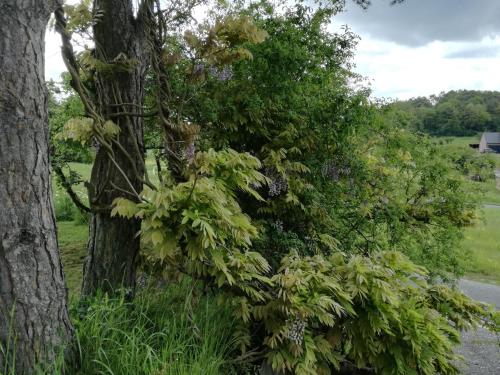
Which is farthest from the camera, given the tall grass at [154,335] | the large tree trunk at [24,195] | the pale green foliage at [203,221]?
the pale green foliage at [203,221]

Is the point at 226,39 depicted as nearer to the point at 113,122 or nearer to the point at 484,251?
the point at 113,122

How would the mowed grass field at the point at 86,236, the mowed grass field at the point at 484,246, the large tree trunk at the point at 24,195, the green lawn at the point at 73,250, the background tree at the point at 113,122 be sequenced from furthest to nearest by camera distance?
the mowed grass field at the point at 484,246
the mowed grass field at the point at 86,236
the green lawn at the point at 73,250
the background tree at the point at 113,122
the large tree trunk at the point at 24,195

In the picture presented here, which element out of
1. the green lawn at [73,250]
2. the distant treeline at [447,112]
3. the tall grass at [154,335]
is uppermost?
the distant treeline at [447,112]

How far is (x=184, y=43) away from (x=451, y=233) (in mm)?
3848

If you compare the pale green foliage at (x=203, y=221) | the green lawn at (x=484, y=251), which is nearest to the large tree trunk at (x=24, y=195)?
the pale green foliage at (x=203, y=221)

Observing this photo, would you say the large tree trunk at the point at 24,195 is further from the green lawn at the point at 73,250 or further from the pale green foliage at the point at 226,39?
the green lawn at the point at 73,250

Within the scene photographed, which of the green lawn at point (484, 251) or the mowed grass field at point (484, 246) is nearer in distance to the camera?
the mowed grass field at point (484, 246)

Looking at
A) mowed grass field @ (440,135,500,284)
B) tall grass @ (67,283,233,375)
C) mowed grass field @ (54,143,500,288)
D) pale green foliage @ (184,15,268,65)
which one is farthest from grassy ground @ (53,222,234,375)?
mowed grass field @ (440,135,500,284)

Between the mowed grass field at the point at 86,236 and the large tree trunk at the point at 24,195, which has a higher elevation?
the large tree trunk at the point at 24,195

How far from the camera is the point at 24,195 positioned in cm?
197

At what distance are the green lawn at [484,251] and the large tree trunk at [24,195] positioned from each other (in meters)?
5.20

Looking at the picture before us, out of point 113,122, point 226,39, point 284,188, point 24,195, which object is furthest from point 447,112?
point 24,195

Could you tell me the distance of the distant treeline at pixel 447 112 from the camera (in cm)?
542

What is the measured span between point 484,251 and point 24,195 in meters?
11.0
